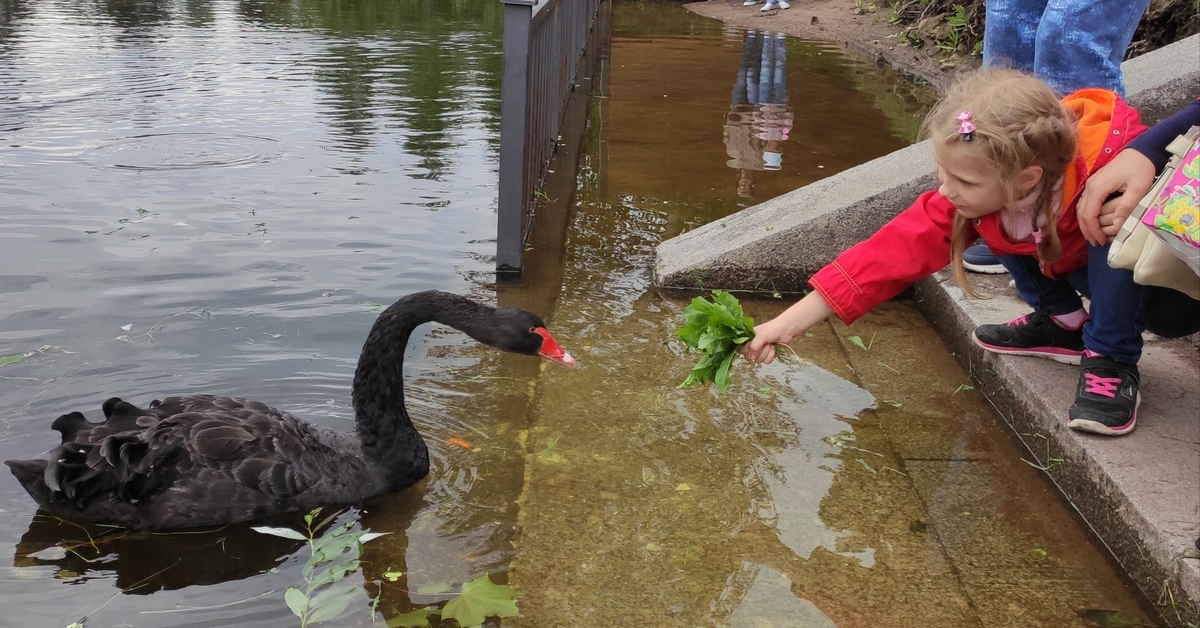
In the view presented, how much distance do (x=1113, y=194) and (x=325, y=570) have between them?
2.54 m

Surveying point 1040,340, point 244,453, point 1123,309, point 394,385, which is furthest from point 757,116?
point 244,453

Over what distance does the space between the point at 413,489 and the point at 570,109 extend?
252 inches

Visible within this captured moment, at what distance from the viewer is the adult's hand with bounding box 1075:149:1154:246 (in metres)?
3.09

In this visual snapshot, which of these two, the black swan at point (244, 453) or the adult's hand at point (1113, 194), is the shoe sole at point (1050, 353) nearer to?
the adult's hand at point (1113, 194)

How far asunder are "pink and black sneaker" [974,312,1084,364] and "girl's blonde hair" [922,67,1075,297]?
691mm

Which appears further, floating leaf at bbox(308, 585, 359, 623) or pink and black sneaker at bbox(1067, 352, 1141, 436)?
pink and black sneaker at bbox(1067, 352, 1141, 436)

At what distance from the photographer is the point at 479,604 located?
2.68 metres

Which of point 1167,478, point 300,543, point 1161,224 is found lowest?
point 300,543

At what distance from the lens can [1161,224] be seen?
8.50 feet

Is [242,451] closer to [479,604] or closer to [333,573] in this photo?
[333,573]

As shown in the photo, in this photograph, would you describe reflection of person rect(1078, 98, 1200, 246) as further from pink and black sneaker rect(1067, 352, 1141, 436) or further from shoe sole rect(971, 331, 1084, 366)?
shoe sole rect(971, 331, 1084, 366)

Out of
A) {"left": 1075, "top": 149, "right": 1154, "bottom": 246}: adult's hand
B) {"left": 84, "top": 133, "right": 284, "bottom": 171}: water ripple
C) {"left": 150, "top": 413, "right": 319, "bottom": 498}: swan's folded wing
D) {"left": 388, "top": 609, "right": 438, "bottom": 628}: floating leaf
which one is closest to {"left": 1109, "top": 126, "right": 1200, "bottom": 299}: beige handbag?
{"left": 1075, "top": 149, "right": 1154, "bottom": 246}: adult's hand

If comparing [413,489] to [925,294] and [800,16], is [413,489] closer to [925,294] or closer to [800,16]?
[925,294]

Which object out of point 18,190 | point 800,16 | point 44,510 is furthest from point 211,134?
point 800,16
